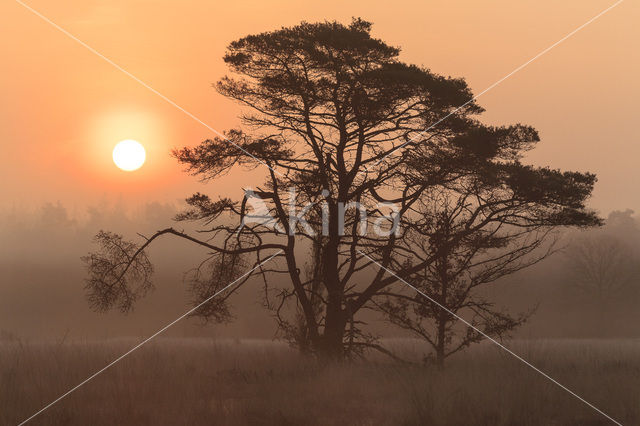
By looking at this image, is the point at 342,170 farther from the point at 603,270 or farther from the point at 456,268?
the point at 603,270

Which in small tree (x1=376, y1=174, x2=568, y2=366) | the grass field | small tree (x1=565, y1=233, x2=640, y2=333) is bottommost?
the grass field

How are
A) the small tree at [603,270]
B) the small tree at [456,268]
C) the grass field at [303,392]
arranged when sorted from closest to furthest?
the grass field at [303,392] → the small tree at [456,268] → the small tree at [603,270]

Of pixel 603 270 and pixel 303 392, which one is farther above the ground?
pixel 603 270

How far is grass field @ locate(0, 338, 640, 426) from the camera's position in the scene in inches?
506

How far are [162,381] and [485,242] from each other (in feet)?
28.4

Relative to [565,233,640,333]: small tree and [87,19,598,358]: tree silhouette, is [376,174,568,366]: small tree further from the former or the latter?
[565,233,640,333]: small tree

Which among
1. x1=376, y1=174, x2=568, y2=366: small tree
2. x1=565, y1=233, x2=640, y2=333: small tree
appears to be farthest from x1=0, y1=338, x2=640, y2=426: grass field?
x1=565, y1=233, x2=640, y2=333: small tree

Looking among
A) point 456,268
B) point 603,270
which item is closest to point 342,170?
point 456,268

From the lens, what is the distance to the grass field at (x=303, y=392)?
12859 millimetres

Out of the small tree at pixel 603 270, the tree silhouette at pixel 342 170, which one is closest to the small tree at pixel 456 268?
the tree silhouette at pixel 342 170

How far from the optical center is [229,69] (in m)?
20.2

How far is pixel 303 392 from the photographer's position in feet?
48.7

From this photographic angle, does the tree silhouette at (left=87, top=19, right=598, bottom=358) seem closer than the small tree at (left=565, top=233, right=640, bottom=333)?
Yes

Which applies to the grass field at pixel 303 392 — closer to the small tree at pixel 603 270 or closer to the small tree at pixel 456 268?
the small tree at pixel 456 268
